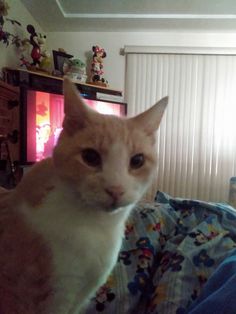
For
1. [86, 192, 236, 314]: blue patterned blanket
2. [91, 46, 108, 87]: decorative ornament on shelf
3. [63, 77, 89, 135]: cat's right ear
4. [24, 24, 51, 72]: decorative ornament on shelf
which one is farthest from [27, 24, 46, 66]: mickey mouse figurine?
[63, 77, 89, 135]: cat's right ear

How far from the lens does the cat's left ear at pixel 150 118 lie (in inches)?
23.9

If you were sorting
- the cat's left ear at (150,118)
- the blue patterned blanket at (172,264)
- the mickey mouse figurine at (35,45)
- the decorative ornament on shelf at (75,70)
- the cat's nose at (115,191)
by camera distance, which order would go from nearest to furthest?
the cat's nose at (115,191)
the cat's left ear at (150,118)
the blue patterned blanket at (172,264)
the mickey mouse figurine at (35,45)
the decorative ornament on shelf at (75,70)

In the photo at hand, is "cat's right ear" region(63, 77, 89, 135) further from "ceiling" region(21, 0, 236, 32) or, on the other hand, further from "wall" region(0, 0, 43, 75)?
"ceiling" region(21, 0, 236, 32)

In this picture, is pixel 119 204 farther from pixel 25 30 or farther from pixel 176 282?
pixel 25 30

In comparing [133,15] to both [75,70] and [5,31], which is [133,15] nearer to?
[75,70]

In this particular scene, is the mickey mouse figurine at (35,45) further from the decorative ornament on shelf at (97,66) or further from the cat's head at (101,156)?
the cat's head at (101,156)

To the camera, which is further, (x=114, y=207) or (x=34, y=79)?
(x=34, y=79)

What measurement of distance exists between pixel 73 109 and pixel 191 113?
2.70 meters

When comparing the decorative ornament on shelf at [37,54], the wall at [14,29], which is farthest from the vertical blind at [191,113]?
the wall at [14,29]

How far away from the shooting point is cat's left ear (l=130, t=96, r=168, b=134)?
1.99 feet

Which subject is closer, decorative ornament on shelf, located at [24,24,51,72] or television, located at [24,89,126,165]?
television, located at [24,89,126,165]

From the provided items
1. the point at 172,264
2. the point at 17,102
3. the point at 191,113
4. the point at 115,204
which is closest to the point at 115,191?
the point at 115,204

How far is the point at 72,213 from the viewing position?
551 mm

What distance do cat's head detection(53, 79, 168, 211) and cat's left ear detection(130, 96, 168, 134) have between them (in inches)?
0.4
